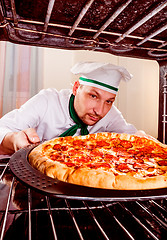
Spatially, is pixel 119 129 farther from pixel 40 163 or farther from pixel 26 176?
pixel 26 176

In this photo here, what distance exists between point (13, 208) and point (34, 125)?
1.13m

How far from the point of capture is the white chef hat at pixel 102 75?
4.84 ft

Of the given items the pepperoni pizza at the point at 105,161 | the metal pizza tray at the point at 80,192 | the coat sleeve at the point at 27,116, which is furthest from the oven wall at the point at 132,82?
the metal pizza tray at the point at 80,192

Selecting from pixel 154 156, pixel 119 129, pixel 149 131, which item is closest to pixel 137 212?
pixel 154 156

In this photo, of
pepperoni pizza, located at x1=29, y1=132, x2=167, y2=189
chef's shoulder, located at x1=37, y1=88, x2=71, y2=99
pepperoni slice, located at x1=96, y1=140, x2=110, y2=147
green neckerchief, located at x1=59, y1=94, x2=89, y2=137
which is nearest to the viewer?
pepperoni pizza, located at x1=29, y1=132, x2=167, y2=189

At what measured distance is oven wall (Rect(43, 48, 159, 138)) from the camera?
3.23m

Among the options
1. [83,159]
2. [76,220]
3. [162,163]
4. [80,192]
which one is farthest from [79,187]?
[162,163]

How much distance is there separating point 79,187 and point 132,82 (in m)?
2.99

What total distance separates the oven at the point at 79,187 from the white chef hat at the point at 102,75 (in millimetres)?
354

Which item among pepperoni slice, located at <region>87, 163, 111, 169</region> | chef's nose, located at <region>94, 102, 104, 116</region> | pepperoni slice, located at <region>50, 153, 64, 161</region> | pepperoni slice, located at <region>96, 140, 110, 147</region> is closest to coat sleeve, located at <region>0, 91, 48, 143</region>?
chef's nose, located at <region>94, 102, 104, 116</region>

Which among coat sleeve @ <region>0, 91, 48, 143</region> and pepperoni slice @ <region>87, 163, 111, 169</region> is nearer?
pepperoni slice @ <region>87, 163, 111, 169</region>

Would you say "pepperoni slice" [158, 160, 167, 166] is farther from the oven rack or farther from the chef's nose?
the chef's nose

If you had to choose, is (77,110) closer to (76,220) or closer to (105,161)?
(105,161)

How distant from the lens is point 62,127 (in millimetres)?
1779
